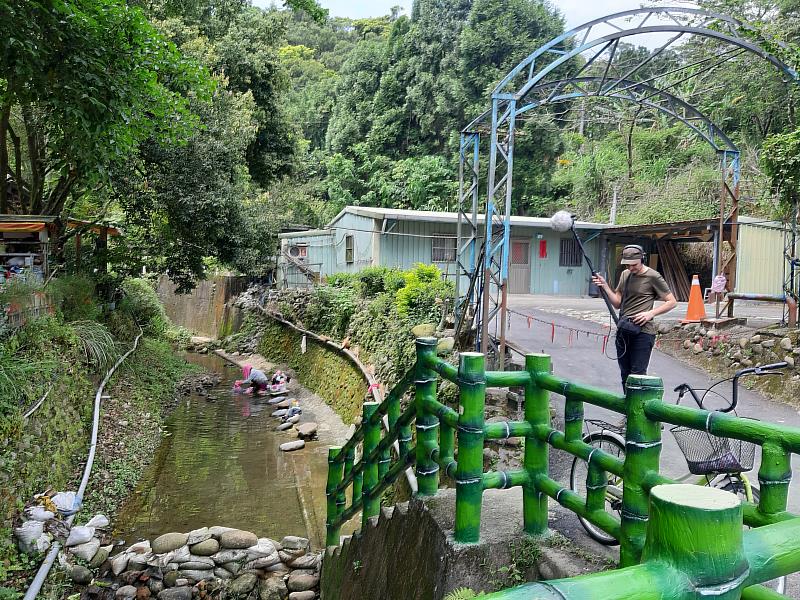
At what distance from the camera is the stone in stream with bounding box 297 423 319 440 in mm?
13125

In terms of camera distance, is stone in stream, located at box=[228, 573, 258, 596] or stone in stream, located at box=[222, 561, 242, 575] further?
stone in stream, located at box=[222, 561, 242, 575]

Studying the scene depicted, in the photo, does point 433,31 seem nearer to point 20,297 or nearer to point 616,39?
point 616,39

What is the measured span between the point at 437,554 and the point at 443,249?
666 inches

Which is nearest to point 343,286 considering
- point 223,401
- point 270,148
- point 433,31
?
point 223,401

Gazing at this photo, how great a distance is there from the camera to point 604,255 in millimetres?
22391

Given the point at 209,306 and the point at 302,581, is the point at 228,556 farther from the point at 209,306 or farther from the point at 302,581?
the point at 209,306

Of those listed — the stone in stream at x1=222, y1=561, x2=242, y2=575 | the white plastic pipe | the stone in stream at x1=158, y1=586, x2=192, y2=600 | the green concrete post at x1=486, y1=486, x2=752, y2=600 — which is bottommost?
the stone in stream at x1=158, y1=586, x2=192, y2=600

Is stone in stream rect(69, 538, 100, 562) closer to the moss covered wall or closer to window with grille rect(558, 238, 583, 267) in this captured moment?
the moss covered wall

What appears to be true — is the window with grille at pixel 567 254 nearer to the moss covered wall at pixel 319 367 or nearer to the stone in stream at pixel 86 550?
the moss covered wall at pixel 319 367

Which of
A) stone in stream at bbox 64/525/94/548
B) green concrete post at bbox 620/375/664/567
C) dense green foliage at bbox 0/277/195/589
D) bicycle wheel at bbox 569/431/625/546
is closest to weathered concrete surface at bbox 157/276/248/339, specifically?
dense green foliage at bbox 0/277/195/589

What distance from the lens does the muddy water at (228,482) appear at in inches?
352

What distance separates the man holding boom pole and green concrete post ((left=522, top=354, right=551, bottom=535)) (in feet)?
8.52

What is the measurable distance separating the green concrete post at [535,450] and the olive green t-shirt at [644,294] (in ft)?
8.97

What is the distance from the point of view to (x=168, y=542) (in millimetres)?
7707
